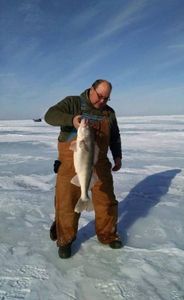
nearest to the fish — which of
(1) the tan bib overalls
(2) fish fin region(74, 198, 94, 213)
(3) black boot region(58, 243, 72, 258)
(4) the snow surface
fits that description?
(2) fish fin region(74, 198, 94, 213)

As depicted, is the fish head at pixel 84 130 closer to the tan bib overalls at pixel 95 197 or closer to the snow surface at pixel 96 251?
the tan bib overalls at pixel 95 197

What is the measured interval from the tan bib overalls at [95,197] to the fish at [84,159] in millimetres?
242

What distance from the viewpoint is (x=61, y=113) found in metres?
3.78

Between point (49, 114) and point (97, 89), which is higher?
point (97, 89)

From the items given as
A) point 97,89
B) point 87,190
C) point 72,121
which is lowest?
point 87,190

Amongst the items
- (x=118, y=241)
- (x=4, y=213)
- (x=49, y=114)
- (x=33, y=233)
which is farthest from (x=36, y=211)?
(x=49, y=114)

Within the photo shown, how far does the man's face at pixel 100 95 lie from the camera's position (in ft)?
12.6

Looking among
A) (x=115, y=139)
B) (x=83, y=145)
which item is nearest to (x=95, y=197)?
(x=115, y=139)

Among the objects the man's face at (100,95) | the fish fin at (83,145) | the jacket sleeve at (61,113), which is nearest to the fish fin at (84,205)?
the fish fin at (83,145)

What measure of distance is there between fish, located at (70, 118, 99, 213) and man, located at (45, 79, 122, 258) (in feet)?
0.84

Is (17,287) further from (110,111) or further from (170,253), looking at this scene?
(110,111)

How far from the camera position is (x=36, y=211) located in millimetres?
5543

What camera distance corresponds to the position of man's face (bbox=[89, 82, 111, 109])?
385 cm

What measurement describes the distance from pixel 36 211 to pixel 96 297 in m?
2.65
